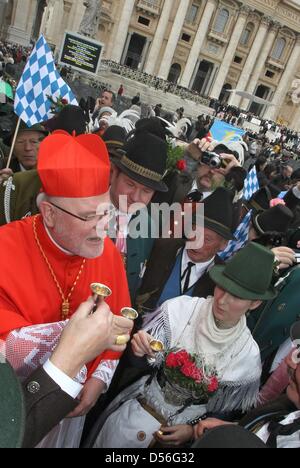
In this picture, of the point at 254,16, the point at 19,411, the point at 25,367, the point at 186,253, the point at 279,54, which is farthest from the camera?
the point at 279,54

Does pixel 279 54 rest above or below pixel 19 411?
above

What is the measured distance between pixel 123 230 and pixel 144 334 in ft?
3.37

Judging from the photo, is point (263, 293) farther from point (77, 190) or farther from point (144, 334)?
point (77, 190)

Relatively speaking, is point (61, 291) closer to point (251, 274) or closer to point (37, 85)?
point (251, 274)

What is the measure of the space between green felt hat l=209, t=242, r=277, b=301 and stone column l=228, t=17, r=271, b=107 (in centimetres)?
4854

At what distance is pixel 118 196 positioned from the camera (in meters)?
2.74

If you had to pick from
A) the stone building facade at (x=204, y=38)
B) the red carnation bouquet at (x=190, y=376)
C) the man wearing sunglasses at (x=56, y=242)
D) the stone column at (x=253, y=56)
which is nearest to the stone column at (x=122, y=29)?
the stone building facade at (x=204, y=38)

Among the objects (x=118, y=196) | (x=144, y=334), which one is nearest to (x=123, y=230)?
(x=118, y=196)

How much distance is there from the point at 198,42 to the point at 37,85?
4626 cm

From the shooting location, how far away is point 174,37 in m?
42.1

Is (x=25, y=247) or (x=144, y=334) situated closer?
(x=25, y=247)

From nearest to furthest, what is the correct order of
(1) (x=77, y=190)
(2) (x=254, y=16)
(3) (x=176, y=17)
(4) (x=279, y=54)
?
→ (1) (x=77, y=190), (3) (x=176, y=17), (2) (x=254, y=16), (4) (x=279, y=54)

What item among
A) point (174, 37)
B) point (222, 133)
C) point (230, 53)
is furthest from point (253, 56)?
point (222, 133)

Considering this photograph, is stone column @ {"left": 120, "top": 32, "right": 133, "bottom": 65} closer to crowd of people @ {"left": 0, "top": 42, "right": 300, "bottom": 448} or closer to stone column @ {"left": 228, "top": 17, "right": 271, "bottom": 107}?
stone column @ {"left": 228, "top": 17, "right": 271, "bottom": 107}
